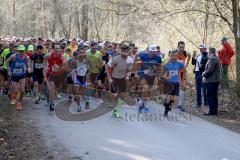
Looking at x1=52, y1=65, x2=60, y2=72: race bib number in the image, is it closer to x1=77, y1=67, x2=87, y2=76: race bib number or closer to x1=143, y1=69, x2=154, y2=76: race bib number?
x1=77, y1=67, x2=87, y2=76: race bib number

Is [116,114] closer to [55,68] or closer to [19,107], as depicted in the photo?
[55,68]

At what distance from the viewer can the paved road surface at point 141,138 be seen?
8.28 metres

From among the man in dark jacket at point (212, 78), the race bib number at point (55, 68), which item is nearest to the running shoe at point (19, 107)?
the race bib number at point (55, 68)

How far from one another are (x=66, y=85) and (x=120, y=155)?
7.45m

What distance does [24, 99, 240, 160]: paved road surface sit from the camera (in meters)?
8.28

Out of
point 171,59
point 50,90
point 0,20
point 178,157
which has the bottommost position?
point 178,157

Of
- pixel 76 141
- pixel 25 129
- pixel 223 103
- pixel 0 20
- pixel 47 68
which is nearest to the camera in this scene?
pixel 76 141

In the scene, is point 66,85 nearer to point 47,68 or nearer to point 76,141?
point 47,68

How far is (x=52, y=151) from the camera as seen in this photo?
848 cm

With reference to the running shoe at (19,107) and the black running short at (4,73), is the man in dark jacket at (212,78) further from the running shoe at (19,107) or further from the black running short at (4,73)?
the black running short at (4,73)

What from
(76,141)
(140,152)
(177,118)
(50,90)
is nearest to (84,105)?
(50,90)

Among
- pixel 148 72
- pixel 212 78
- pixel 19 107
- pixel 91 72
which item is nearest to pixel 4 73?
pixel 19 107

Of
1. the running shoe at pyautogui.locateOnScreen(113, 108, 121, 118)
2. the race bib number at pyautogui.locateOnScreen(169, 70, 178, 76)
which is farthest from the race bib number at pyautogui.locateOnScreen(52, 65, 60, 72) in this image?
the race bib number at pyautogui.locateOnScreen(169, 70, 178, 76)

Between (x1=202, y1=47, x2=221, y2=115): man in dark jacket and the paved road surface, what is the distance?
99 cm
